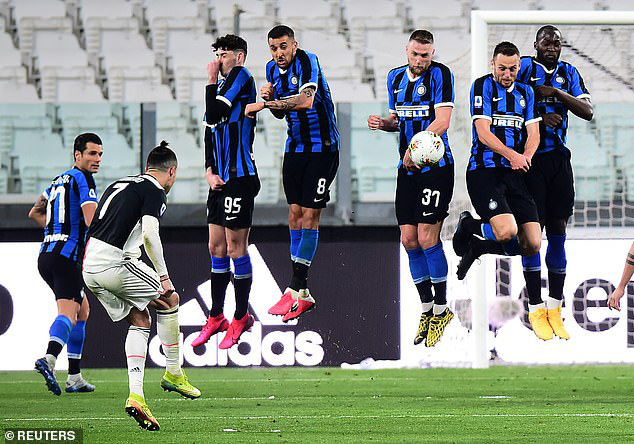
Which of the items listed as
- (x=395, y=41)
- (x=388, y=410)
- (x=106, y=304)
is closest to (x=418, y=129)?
(x=388, y=410)

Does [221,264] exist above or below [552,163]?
below

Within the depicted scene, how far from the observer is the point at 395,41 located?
17.0 metres

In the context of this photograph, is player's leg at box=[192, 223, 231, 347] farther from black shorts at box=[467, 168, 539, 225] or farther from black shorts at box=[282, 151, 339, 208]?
black shorts at box=[467, 168, 539, 225]

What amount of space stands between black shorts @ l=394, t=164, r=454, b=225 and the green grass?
138 centimetres

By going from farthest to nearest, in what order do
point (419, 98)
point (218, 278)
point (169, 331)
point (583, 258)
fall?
point (583, 258), point (218, 278), point (419, 98), point (169, 331)

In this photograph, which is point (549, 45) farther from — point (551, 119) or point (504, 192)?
point (504, 192)

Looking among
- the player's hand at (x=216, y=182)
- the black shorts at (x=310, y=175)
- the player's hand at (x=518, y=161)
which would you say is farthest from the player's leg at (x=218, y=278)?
the player's hand at (x=518, y=161)

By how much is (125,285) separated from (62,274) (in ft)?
8.48

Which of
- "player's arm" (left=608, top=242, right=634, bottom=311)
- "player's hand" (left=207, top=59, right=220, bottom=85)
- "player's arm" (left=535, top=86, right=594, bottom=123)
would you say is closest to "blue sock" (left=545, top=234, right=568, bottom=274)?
"player's arm" (left=608, top=242, right=634, bottom=311)

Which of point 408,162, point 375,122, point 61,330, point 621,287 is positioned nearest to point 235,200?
point 375,122

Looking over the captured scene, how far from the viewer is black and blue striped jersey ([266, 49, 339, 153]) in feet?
26.3

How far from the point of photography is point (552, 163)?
890 centimetres

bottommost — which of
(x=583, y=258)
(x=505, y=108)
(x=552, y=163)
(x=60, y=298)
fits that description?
(x=60, y=298)

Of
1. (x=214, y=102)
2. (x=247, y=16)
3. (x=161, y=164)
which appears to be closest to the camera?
(x=161, y=164)
